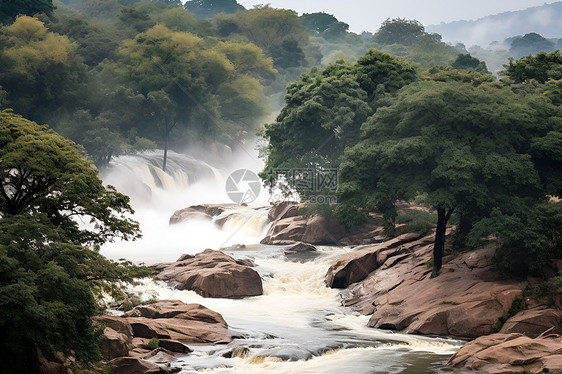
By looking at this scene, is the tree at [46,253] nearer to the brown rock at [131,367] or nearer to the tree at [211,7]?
the brown rock at [131,367]

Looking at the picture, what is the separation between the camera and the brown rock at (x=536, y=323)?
2317cm

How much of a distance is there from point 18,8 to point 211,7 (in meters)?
92.7

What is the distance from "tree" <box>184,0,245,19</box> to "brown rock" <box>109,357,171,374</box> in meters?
148

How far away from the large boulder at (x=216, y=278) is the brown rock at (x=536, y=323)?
11.4m

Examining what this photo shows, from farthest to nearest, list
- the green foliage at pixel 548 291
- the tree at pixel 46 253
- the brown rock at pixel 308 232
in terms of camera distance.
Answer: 1. the brown rock at pixel 308 232
2. the green foliage at pixel 548 291
3. the tree at pixel 46 253

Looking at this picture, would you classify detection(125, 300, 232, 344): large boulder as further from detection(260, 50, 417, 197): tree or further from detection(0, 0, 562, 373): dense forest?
detection(260, 50, 417, 197): tree

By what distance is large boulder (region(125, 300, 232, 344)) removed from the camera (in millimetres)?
21625

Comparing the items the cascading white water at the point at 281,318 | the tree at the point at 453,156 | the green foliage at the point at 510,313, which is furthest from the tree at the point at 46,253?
the tree at the point at 453,156

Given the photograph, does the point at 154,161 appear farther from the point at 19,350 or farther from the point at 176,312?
the point at 19,350

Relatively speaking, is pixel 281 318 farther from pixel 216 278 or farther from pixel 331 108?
pixel 331 108

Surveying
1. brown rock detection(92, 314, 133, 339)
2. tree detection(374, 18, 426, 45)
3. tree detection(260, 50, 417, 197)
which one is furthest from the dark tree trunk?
tree detection(374, 18, 426, 45)

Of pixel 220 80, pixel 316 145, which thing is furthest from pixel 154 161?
pixel 316 145

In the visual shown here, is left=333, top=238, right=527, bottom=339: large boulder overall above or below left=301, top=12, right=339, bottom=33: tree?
below

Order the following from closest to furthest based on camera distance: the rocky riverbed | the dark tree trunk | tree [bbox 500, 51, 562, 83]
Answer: the rocky riverbed, the dark tree trunk, tree [bbox 500, 51, 562, 83]
